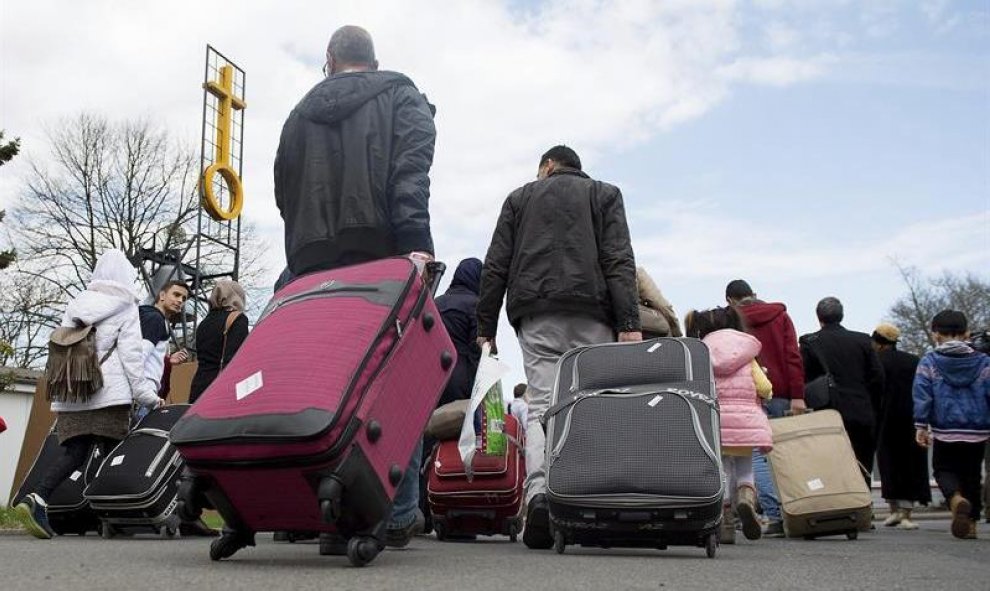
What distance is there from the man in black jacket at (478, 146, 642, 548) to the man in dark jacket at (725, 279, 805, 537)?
2.52 m

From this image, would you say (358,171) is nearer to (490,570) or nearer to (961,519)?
(490,570)

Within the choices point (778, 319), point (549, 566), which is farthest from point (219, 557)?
point (778, 319)

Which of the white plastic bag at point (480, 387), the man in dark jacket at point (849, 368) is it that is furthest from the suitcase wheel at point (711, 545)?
the man in dark jacket at point (849, 368)

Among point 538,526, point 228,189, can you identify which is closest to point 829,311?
point 538,526

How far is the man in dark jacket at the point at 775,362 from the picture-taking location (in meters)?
7.96

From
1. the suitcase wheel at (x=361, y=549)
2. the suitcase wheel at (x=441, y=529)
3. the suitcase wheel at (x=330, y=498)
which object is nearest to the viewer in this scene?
the suitcase wheel at (x=330, y=498)

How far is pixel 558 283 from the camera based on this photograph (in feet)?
18.2

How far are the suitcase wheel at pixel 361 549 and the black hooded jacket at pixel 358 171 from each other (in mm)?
1382

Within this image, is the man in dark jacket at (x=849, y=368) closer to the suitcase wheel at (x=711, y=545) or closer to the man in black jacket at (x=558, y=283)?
the man in black jacket at (x=558, y=283)

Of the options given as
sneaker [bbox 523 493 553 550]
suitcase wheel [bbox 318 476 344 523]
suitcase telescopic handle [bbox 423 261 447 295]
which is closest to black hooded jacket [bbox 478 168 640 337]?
sneaker [bbox 523 493 553 550]

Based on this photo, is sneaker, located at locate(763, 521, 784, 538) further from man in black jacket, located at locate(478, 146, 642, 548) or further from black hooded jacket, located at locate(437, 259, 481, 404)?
man in black jacket, located at locate(478, 146, 642, 548)

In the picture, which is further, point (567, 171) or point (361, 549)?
point (567, 171)

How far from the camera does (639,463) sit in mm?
4676

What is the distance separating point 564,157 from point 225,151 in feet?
93.0
